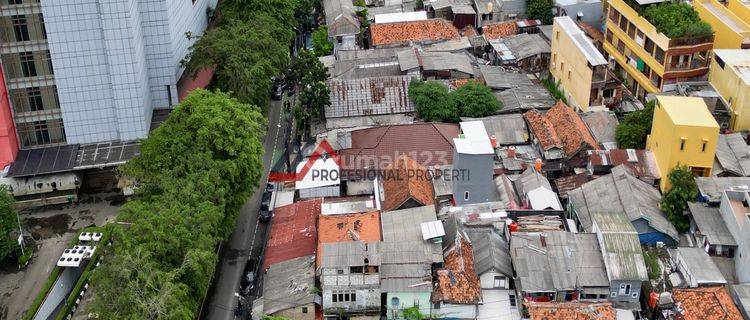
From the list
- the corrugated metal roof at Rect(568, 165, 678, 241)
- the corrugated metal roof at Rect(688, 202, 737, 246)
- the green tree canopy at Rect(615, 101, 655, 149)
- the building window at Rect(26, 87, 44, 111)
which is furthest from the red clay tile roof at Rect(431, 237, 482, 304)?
the building window at Rect(26, 87, 44, 111)

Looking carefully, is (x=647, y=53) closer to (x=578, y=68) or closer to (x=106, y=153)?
(x=578, y=68)

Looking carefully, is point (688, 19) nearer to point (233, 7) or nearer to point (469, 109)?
point (469, 109)

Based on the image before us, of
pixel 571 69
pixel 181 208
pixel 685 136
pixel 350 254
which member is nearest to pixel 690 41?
pixel 571 69

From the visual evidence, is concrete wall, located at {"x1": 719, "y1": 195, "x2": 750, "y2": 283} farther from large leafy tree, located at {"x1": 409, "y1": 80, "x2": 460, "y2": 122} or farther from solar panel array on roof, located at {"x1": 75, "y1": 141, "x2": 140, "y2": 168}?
solar panel array on roof, located at {"x1": 75, "y1": 141, "x2": 140, "y2": 168}

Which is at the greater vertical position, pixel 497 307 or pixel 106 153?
pixel 106 153

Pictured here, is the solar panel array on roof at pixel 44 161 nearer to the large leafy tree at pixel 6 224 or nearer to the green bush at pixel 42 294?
the large leafy tree at pixel 6 224

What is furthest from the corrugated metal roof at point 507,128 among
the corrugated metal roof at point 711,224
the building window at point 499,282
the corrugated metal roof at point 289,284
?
the corrugated metal roof at point 289,284

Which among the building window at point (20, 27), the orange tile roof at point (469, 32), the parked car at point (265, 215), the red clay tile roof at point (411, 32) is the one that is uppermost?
the building window at point (20, 27)
